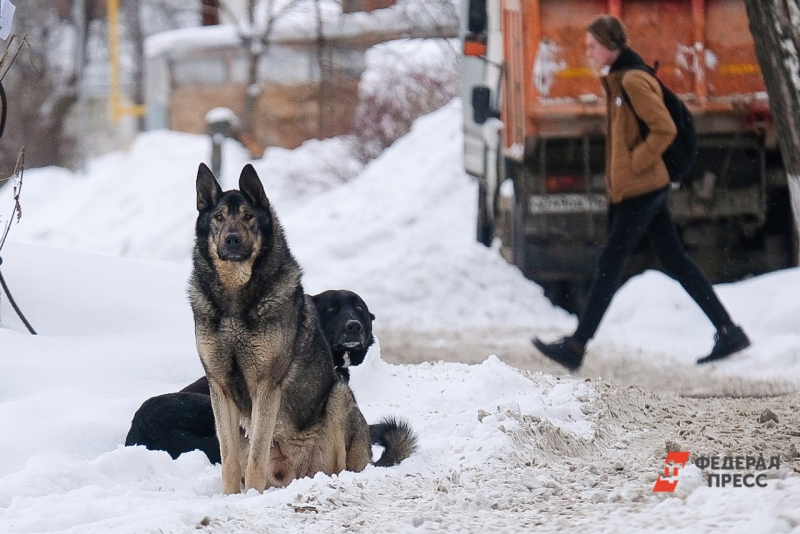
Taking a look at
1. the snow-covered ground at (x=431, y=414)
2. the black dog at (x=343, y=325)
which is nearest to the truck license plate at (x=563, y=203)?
the snow-covered ground at (x=431, y=414)

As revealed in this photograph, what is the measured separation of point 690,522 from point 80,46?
32.5 m

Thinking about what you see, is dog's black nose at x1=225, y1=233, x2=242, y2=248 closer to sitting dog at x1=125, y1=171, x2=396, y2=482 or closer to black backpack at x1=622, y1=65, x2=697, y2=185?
sitting dog at x1=125, y1=171, x2=396, y2=482

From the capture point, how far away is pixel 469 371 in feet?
23.9

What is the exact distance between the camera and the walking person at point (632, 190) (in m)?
7.44

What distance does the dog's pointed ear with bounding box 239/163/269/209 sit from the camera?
4680 millimetres

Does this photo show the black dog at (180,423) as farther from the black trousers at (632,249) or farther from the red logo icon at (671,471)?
the black trousers at (632,249)

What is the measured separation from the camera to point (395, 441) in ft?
16.6

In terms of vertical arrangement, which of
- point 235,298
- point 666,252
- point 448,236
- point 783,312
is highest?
point 235,298

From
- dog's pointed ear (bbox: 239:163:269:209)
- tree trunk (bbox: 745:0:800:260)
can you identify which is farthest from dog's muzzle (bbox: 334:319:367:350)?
tree trunk (bbox: 745:0:800:260)

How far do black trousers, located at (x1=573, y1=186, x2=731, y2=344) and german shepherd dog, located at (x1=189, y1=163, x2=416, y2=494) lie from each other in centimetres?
320

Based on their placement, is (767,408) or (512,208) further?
(512,208)

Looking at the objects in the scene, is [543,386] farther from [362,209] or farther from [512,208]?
[362,209]

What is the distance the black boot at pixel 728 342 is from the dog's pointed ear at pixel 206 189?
14.1ft

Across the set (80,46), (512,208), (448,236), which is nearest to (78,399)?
(512,208)
